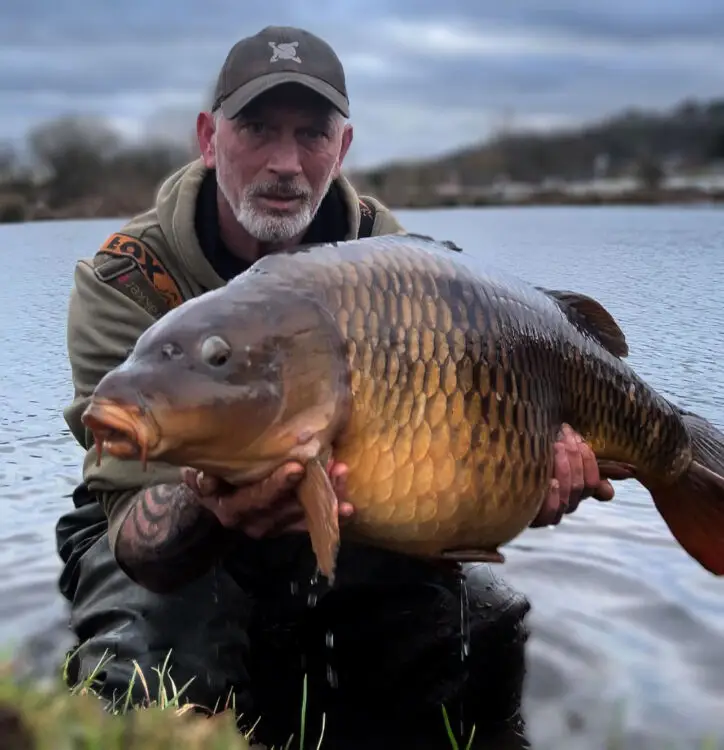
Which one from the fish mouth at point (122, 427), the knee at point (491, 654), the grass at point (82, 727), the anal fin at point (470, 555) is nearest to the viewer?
the grass at point (82, 727)

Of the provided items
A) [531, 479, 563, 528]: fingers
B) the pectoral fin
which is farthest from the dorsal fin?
the pectoral fin

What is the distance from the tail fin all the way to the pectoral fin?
1.07 metres

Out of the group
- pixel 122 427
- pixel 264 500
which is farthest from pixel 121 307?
pixel 122 427

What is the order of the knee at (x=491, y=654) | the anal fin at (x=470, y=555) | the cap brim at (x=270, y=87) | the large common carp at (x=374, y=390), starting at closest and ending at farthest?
1. the large common carp at (x=374, y=390)
2. the anal fin at (x=470, y=555)
3. the cap brim at (x=270, y=87)
4. the knee at (x=491, y=654)

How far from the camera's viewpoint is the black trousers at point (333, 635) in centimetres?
231

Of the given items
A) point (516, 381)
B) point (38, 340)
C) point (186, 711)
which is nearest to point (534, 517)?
point (516, 381)

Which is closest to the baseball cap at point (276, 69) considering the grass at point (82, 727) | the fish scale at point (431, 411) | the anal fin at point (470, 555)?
the fish scale at point (431, 411)

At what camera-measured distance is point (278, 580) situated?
2404mm

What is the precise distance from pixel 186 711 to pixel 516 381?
807 millimetres

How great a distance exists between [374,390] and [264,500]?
0.25m

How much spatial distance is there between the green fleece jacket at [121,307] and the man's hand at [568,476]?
88 cm

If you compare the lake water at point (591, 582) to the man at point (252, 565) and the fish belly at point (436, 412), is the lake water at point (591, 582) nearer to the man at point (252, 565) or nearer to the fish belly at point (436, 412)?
the man at point (252, 565)

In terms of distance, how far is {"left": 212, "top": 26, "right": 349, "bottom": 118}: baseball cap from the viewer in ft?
7.87

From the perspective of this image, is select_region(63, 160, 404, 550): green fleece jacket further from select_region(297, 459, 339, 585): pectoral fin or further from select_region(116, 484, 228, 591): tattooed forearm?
select_region(297, 459, 339, 585): pectoral fin
